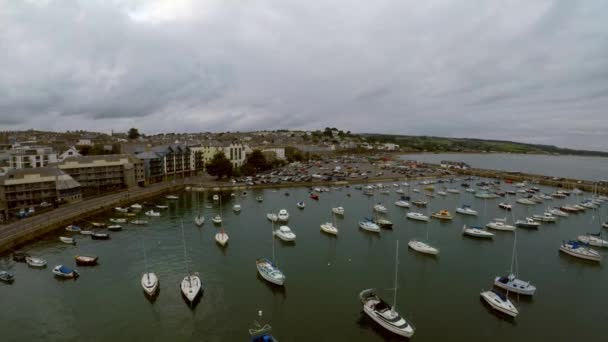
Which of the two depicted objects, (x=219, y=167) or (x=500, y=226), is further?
(x=219, y=167)

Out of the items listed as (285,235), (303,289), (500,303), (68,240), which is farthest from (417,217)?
(68,240)

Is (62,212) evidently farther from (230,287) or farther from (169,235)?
(230,287)

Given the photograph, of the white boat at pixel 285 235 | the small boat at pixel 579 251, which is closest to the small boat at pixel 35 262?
the white boat at pixel 285 235

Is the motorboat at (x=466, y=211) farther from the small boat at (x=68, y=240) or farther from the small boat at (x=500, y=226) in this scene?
the small boat at (x=68, y=240)

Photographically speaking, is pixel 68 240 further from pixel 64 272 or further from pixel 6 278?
pixel 64 272

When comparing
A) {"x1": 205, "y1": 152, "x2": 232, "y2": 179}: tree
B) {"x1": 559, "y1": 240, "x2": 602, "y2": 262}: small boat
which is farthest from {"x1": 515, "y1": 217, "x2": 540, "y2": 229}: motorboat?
{"x1": 205, "y1": 152, "x2": 232, "y2": 179}: tree

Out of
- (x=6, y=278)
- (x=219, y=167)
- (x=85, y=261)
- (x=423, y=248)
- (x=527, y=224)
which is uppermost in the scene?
(x=219, y=167)

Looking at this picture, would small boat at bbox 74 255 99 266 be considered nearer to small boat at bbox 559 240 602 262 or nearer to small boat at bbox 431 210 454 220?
small boat at bbox 431 210 454 220

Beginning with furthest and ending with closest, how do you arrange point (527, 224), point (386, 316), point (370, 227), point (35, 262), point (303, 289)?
point (527, 224), point (370, 227), point (35, 262), point (303, 289), point (386, 316)
